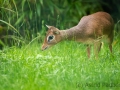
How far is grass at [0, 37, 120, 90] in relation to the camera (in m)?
4.83

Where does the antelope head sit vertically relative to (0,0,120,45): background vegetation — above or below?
below

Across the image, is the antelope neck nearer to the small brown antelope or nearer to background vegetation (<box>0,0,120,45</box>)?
the small brown antelope

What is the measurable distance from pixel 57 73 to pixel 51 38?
2.63 meters

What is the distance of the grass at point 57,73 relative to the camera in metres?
4.83

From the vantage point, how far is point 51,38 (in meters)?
7.89

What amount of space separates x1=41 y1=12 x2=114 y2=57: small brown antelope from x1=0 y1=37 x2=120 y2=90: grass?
1.04 m

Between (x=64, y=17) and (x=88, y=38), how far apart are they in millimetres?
3011

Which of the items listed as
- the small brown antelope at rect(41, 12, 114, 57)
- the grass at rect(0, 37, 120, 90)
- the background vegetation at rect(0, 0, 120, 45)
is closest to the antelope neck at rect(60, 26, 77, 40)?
the small brown antelope at rect(41, 12, 114, 57)

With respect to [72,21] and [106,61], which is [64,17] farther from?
[106,61]

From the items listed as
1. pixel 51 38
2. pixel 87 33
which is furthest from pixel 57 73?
pixel 51 38

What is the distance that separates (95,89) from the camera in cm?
490

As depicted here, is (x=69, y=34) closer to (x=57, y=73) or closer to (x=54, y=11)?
(x=57, y=73)

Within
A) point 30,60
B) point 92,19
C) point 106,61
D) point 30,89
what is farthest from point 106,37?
point 30,89

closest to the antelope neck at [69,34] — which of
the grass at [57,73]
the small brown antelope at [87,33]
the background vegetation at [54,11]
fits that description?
the small brown antelope at [87,33]
